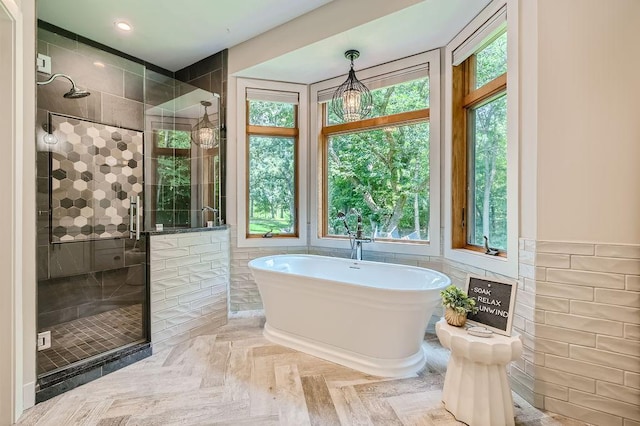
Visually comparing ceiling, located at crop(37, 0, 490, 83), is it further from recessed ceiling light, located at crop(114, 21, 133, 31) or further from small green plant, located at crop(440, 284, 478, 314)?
small green plant, located at crop(440, 284, 478, 314)

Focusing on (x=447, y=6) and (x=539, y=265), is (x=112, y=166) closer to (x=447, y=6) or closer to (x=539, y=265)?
(x=447, y=6)

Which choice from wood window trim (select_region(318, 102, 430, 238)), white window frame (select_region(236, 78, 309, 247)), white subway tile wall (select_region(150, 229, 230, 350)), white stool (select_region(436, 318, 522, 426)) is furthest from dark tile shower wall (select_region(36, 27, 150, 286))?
white stool (select_region(436, 318, 522, 426))

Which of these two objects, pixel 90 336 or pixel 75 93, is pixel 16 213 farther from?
pixel 75 93

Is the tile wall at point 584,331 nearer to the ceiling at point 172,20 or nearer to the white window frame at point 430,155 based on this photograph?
the white window frame at point 430,155

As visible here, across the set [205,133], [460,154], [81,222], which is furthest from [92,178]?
[460,154]

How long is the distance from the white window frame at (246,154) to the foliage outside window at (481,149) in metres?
1.61

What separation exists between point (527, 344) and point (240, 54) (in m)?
3.60

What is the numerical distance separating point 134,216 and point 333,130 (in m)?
2.21

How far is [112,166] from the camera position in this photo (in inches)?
118

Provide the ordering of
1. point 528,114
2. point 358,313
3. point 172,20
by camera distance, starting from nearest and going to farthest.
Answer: point 528,114 < point 358,313 < point 172,20

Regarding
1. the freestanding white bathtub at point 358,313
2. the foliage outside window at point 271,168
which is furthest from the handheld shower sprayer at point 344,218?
the foliage outside window at point 271,168

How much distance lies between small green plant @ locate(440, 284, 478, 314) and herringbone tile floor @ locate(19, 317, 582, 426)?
0.60m

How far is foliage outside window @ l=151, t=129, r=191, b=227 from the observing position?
10.5ft

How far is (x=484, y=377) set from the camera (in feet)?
5.24
